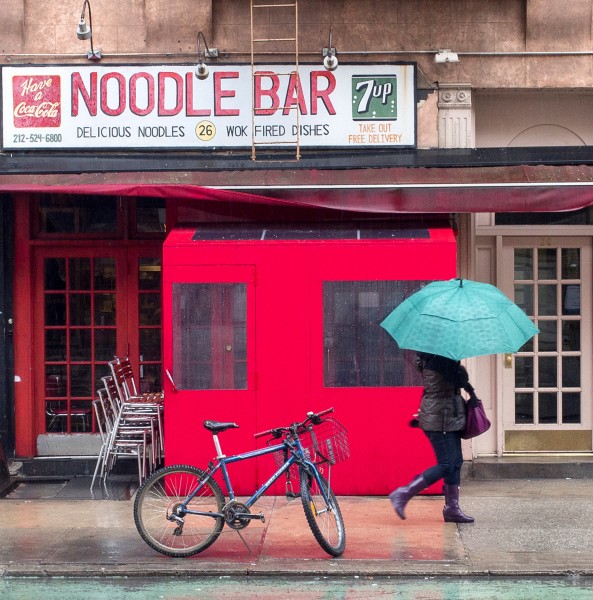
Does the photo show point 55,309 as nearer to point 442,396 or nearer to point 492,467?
point 442,396

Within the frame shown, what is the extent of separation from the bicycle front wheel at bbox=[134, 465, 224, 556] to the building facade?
323cm

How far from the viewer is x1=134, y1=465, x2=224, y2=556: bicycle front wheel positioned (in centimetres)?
772

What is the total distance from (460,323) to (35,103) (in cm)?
545

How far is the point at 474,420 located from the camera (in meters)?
8.41

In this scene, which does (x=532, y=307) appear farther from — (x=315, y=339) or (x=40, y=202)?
(x=40, y=202)

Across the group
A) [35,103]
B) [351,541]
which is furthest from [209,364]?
[35,103]

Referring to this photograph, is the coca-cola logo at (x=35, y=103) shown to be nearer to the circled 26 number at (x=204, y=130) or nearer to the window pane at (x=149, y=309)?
the circled 26 number at (x=204, y=130)

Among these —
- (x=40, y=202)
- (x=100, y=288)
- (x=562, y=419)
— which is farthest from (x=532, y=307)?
(x=40, y=202)

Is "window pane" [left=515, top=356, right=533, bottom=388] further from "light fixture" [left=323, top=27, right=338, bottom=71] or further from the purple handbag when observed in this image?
"light fixture" [left=323, top=27, right=338, bottom=71]

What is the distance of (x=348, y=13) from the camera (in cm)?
1075

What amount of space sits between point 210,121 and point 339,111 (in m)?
1.37

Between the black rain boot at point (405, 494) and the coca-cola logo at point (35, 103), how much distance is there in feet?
17.6

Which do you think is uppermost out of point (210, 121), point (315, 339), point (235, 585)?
point (210, 121)

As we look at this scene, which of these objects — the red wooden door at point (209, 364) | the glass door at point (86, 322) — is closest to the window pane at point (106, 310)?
Result: the glass door at point (86, 322)
